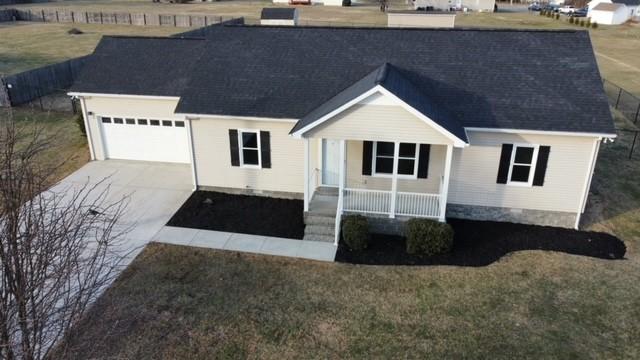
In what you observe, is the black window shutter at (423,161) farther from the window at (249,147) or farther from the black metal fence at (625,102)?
the black metal fence at (625,102)

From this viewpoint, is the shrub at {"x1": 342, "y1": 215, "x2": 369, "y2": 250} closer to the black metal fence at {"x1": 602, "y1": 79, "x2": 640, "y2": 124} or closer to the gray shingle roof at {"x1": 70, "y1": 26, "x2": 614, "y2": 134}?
the gray shingle roof at {"x1": 70, "y1": 26, "x2": 614, "y2": 134}

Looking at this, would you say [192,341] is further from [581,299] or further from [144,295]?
[581,299]

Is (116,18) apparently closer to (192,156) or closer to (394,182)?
(192,156)

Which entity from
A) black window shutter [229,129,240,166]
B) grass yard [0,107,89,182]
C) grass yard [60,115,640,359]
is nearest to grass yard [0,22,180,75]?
grass yard [0,107,89,182]

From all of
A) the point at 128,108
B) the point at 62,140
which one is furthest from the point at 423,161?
the point at 62,140

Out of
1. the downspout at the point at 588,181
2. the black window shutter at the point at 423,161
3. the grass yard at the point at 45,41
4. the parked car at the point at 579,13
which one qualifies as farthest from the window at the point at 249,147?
the parked car at the point at 579,13
